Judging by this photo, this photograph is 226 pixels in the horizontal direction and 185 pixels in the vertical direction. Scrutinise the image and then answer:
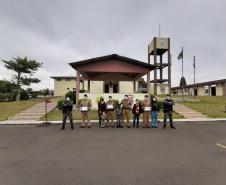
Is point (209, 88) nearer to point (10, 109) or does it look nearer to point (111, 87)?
point (111, 87)

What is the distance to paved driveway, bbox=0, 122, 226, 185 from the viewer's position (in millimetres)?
4629

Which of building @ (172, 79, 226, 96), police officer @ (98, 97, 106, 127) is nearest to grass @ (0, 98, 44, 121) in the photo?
police officer @ (98, 97, 106, 127)

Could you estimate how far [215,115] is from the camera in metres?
18.3

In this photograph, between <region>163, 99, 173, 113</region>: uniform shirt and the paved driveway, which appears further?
<region>163, 99, 173, 113</region>: uniform shirt

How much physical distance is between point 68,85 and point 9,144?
37.2 m

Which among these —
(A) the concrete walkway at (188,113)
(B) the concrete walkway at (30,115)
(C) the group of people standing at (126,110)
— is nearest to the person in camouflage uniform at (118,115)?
(C) the group of people standing at (126,110)

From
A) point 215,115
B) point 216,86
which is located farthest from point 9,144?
point 216,86

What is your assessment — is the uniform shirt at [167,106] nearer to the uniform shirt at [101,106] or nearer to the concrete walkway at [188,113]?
the uniform shirt at [101,106]

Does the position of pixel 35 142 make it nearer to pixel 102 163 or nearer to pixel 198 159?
pixel 102 163

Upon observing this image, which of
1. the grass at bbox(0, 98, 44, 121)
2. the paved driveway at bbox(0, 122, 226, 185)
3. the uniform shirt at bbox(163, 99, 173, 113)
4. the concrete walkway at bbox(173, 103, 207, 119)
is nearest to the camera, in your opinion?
the paved driveway at bbox(0, 122, 226, 185)

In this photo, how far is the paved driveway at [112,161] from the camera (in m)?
4.63

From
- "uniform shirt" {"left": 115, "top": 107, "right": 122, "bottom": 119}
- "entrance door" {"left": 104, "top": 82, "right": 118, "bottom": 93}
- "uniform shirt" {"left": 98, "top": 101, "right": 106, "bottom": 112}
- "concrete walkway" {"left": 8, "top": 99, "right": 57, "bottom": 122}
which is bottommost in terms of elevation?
"concrete walkway" {"left": 8, "top": 99, "right": 57, "bottom": 122}

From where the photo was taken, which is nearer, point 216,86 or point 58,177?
point 58,177

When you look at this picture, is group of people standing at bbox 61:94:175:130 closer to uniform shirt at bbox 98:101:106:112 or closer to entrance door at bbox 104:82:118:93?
uniform shirt at bbox 98:101:106:112
